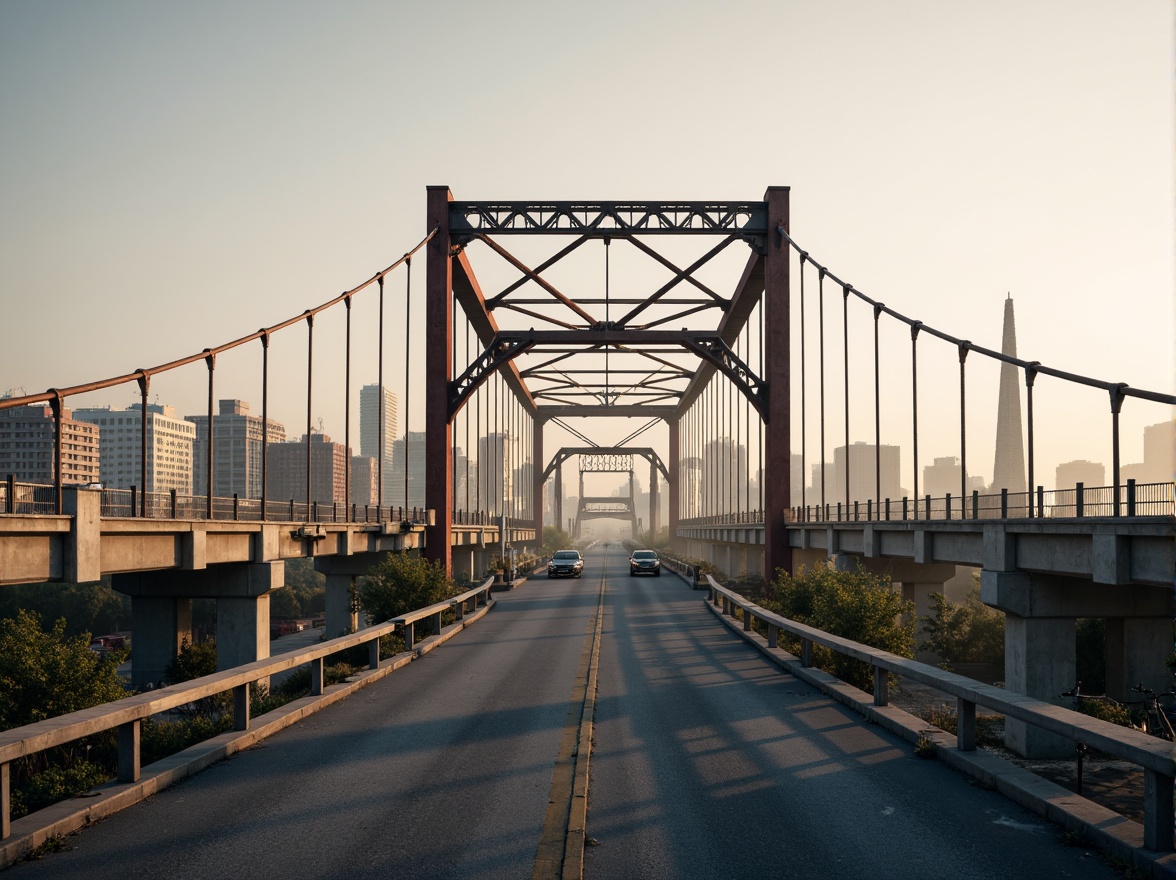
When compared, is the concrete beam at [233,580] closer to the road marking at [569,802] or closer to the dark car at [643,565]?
the road marking at [569,802]

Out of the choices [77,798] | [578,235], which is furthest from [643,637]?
[578,235]

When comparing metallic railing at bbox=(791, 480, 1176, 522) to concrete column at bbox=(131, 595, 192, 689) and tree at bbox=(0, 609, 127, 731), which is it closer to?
tree at bbox=(0, 609, 127, 731)

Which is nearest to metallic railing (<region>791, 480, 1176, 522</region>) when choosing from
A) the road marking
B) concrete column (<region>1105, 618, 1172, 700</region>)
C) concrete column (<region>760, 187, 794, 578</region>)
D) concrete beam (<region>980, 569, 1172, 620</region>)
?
concrete beam (<region>980, 569, 1172, 620</region>)

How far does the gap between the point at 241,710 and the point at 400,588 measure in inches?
660

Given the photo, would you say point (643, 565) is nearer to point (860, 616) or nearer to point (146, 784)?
point (860, 616)

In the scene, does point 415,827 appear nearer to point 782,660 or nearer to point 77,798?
point 77,798

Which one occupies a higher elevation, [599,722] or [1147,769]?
[1147,769]

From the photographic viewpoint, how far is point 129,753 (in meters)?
8.79

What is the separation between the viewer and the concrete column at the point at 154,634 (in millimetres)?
31875

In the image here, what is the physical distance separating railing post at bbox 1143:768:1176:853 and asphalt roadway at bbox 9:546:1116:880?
0.38 meters

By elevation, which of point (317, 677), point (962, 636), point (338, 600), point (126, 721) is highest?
point (126, 721)

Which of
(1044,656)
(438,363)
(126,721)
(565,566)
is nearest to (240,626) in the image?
(438,363)

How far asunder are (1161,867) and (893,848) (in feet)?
5.54

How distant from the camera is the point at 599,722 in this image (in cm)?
1245
